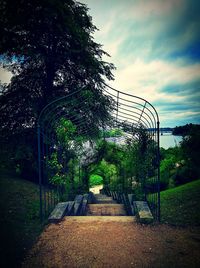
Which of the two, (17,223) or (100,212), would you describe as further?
(100,212)

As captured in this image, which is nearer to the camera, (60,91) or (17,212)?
(17,212)

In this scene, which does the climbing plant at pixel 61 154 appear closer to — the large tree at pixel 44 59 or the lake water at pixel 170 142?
the large tree at pixel 44 59

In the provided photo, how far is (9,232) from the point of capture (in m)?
3.57

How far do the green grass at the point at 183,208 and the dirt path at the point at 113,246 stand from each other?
568 mm

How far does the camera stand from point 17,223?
13.2 ft

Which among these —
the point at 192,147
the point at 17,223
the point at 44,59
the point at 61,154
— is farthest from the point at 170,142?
the point at 17,223

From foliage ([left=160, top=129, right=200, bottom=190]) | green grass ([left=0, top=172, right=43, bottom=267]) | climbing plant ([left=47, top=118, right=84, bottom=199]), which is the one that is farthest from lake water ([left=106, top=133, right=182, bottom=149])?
→ green grass ([left=0, top=172, right=43, bottom=267])

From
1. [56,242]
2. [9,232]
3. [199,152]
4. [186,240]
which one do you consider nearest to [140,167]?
[199,152]

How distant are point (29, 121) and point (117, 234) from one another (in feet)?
23.8

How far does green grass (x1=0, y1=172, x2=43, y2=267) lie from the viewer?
2.92 metres

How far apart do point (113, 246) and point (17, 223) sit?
2.36 metres

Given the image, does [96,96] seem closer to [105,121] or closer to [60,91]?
[105,121]

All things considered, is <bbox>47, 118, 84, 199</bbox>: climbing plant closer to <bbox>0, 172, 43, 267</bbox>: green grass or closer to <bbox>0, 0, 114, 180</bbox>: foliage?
<bbox>0, 172, 43, 267</bbox>: green grass

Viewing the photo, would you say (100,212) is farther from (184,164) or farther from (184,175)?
(184,164)
